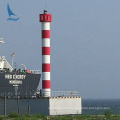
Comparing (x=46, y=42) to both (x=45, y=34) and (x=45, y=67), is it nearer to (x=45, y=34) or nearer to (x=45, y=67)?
(x=45, y=34)

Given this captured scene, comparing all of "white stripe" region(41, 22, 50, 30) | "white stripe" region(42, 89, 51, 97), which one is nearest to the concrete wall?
"white stripe" region(42, 89, 51, 97)

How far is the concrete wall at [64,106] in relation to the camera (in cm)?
7762

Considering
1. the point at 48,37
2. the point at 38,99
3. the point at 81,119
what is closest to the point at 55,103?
the point at 38,99

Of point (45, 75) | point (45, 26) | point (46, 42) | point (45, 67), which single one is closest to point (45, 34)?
point (46, 42)

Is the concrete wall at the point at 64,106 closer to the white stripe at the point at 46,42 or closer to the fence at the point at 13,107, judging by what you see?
the fence at the point at 13,107

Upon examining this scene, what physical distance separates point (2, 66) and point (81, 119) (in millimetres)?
27890

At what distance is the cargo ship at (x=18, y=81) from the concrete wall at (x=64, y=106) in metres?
3.64

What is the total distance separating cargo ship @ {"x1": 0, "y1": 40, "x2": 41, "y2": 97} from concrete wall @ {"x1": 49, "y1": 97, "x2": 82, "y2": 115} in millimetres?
3640

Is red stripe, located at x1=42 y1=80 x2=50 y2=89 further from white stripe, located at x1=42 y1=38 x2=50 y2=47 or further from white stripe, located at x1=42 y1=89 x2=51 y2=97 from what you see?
white stripe, located at x1=42 y1=38 x2=50 y2=47

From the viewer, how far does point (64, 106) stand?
79.3 meters

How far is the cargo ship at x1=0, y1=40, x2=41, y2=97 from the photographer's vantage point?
7919 cm

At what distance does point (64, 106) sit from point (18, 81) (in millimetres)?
6526

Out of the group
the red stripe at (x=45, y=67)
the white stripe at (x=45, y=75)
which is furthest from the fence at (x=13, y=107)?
the red stripe at (x=45, y=67)

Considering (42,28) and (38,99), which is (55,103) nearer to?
(38,99)
